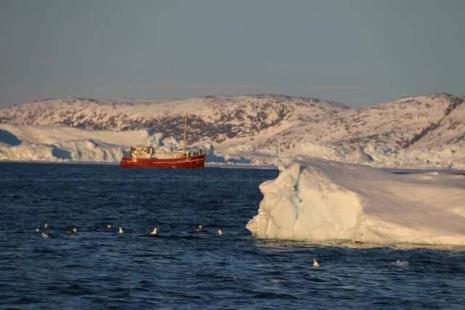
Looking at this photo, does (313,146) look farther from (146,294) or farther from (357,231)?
(146,294)

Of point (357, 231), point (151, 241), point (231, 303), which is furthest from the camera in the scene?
point (151, 241)

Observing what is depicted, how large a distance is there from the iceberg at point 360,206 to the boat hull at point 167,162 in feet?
452

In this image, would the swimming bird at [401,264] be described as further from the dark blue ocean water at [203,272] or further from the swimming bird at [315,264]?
the swimming bird at [315,264]

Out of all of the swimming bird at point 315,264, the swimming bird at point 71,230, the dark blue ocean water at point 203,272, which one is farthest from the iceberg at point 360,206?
the swimming bird at point 71,230

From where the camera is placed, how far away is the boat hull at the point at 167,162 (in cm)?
18575

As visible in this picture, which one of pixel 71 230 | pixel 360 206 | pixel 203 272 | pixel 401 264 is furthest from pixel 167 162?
pixel 203 272

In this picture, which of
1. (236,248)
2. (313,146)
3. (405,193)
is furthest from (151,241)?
(313,146)

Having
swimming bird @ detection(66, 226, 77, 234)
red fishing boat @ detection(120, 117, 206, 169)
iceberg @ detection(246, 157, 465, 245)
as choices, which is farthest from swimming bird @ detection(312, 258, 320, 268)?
red fishing boat @ detection(120, 117, 206, 169)

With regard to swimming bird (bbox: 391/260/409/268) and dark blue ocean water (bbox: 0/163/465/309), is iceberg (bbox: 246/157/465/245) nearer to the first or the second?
dark blue ocean water (bbox: 0/163/465/309)

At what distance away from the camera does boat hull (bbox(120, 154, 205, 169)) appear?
609 ft

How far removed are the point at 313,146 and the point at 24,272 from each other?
502 feet

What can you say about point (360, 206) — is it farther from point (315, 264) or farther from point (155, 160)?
point (155, 160)

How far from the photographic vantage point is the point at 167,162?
186500 millimetres

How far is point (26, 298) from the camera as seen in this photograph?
31734 mm
